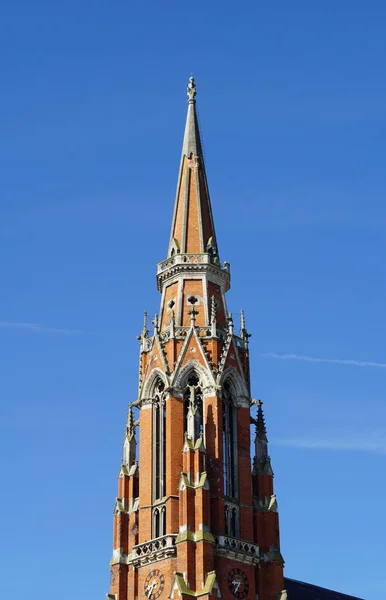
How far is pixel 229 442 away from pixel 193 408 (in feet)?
9.69

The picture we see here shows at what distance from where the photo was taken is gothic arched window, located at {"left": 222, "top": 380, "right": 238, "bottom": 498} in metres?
73.4

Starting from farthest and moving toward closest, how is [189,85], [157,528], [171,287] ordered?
[189,85] < [171,287] < [157,528]

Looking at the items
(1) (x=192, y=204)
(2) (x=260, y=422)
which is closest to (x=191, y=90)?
(1) (x=192, y=204)

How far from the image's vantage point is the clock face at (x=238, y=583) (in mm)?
70250

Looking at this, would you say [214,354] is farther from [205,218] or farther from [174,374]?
[205,218]

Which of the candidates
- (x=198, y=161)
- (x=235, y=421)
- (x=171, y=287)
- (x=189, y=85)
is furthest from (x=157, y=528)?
(x=189, y=85)

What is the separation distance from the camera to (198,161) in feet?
274

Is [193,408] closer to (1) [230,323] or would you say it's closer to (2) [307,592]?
(1) [230,323]

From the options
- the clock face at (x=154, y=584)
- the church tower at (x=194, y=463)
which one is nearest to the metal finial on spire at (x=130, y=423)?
the church tower at (x=194, y=463)

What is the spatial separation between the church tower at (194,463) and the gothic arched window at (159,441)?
6 cm

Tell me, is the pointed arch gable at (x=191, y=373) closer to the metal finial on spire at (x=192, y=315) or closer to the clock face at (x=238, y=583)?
the metal finial on spire at (x=192, y=315)

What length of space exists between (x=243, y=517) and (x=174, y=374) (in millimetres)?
8567

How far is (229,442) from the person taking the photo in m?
74.7

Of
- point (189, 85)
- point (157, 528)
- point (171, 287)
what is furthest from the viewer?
point (189, 85)
